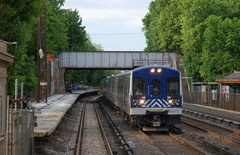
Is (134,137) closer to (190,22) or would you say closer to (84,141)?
(84,141)

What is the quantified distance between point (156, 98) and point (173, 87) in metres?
0.99

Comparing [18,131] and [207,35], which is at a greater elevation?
[207,35]

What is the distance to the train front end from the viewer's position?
18.6 m

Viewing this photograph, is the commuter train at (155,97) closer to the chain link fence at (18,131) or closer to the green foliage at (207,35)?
the chain link fence at (18,131)

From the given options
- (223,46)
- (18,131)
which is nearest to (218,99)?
(223,46)

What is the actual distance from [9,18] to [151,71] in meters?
6.66

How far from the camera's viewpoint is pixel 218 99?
34.6 meters

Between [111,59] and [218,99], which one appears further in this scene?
[111,59]

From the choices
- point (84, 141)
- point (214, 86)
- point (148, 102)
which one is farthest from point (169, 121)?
point (214, 86)

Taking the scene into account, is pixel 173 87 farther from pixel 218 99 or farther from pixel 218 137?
pixel 218 99

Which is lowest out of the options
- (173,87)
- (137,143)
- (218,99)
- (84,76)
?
(137,143)

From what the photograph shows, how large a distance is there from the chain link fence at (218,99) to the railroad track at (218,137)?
701cm

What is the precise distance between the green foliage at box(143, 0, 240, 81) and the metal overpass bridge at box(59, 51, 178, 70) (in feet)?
10.6

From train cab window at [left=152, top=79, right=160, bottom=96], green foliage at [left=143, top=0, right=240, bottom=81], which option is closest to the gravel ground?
train cab window at [left=152, top=79, right=160, bottom=96]
